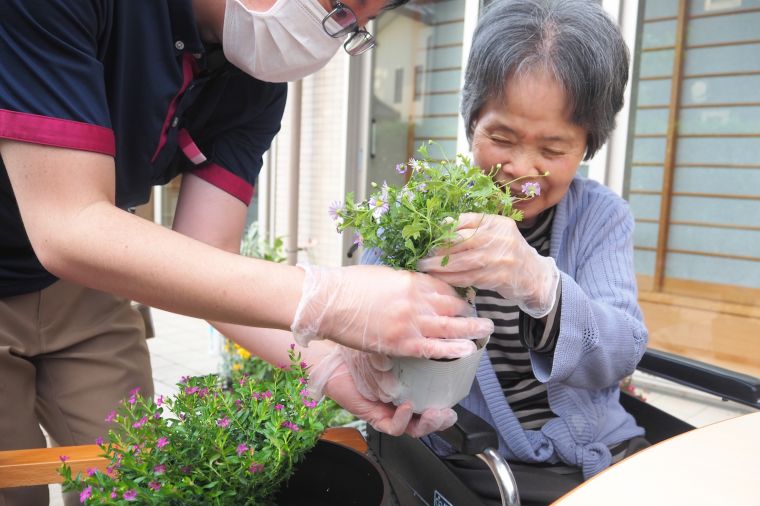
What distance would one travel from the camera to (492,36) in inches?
57.4

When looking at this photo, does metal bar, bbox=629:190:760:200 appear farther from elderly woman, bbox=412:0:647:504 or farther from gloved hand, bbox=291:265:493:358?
gloved hand, bbox=291:265:493:358

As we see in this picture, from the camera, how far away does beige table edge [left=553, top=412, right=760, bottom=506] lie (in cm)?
77

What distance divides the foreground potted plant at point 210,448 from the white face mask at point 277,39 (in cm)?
81

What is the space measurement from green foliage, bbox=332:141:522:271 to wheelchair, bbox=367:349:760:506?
0.38 m

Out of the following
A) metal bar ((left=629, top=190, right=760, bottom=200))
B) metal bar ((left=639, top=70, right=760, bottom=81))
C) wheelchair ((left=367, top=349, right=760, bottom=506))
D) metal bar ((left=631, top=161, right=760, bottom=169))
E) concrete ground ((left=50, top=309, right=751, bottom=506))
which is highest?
metal bar ((left=639, top=70, right=760, bottom=81))

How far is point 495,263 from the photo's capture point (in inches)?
43.3

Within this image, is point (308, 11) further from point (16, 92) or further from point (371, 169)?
point (371, 169)

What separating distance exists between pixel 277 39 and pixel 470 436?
0.98 metres

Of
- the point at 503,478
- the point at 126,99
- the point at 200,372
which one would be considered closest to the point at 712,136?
the point at 503,478

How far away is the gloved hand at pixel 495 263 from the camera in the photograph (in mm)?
1051

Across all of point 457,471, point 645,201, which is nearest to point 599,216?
point 457,471

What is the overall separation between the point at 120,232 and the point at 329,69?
168 inches

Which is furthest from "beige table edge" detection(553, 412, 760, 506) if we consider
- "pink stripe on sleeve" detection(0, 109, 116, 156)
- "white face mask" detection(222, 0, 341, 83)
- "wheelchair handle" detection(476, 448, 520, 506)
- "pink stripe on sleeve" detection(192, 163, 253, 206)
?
"pink stripe on sleeve" detection(192, 163, 253, 206)

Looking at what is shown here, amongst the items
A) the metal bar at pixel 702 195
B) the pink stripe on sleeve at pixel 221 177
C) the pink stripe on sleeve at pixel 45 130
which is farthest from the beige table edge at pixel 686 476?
the metal bar at pixel 702 195
